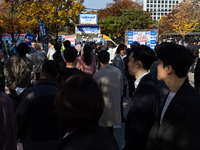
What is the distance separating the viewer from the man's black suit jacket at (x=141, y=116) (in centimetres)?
218

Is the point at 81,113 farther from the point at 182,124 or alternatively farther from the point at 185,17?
the point at 185,17

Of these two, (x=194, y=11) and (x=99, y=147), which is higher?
(x=194, y=11)

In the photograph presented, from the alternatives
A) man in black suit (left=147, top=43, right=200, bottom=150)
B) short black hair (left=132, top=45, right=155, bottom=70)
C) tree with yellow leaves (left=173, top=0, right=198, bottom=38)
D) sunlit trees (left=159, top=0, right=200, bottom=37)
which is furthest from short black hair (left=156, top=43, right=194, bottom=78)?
tree with yellow leaves (left=173, top=0, right=198, bottom=38)

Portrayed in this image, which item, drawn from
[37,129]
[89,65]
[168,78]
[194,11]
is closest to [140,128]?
[168,78]

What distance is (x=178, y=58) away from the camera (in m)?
1.81


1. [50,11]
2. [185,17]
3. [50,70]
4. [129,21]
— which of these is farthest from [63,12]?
[50,70]

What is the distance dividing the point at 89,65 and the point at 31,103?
132 inches

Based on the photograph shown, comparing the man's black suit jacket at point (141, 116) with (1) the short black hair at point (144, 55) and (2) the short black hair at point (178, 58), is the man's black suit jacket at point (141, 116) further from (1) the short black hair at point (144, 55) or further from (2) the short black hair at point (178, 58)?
(2) the short black hair at point (178, 58)

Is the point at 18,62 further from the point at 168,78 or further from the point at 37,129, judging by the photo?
the point at 168,78

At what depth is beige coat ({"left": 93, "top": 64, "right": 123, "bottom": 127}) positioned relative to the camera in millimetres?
3775

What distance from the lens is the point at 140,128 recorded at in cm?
219

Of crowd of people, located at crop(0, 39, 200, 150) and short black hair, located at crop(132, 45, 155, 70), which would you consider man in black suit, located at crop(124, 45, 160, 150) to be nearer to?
crowd of people, located at crop(0, 39, 200, 150)

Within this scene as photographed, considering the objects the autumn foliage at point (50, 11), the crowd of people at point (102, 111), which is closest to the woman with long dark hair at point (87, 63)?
the crowd of people at point (102, 111)

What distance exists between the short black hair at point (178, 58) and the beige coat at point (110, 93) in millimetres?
2020
